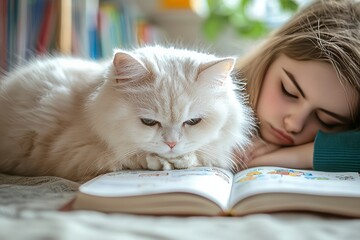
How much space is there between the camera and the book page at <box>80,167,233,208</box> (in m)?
0.83

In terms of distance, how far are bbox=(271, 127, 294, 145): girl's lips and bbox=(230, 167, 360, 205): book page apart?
0.95 ft

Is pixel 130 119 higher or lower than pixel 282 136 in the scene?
higher

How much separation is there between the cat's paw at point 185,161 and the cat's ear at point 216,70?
0.23m

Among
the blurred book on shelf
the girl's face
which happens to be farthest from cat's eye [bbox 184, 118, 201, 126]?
the blurred book on shelf

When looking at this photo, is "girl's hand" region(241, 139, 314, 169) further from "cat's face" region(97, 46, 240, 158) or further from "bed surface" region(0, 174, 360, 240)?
"bed surface" region(0, 174, 360, 240)

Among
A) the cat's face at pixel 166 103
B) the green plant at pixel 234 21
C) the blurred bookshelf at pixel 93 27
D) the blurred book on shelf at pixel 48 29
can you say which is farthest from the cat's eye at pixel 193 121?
the green plant at pixel 234 21

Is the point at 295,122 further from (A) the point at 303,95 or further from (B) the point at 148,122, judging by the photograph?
(B) the point at 148,122

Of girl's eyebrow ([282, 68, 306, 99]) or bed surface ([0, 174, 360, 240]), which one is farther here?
girl's eyebrow ([282, 68, 306, 99])

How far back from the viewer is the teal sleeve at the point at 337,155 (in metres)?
1.26

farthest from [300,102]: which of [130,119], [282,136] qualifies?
[130,119]

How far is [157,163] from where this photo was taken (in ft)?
3.64

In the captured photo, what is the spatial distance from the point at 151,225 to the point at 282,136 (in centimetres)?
81

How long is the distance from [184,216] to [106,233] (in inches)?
8.5

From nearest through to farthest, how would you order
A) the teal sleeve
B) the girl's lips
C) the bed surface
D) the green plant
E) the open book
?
the bed surface < the open book < the teal sleeve < the girl's lips < the green plant
